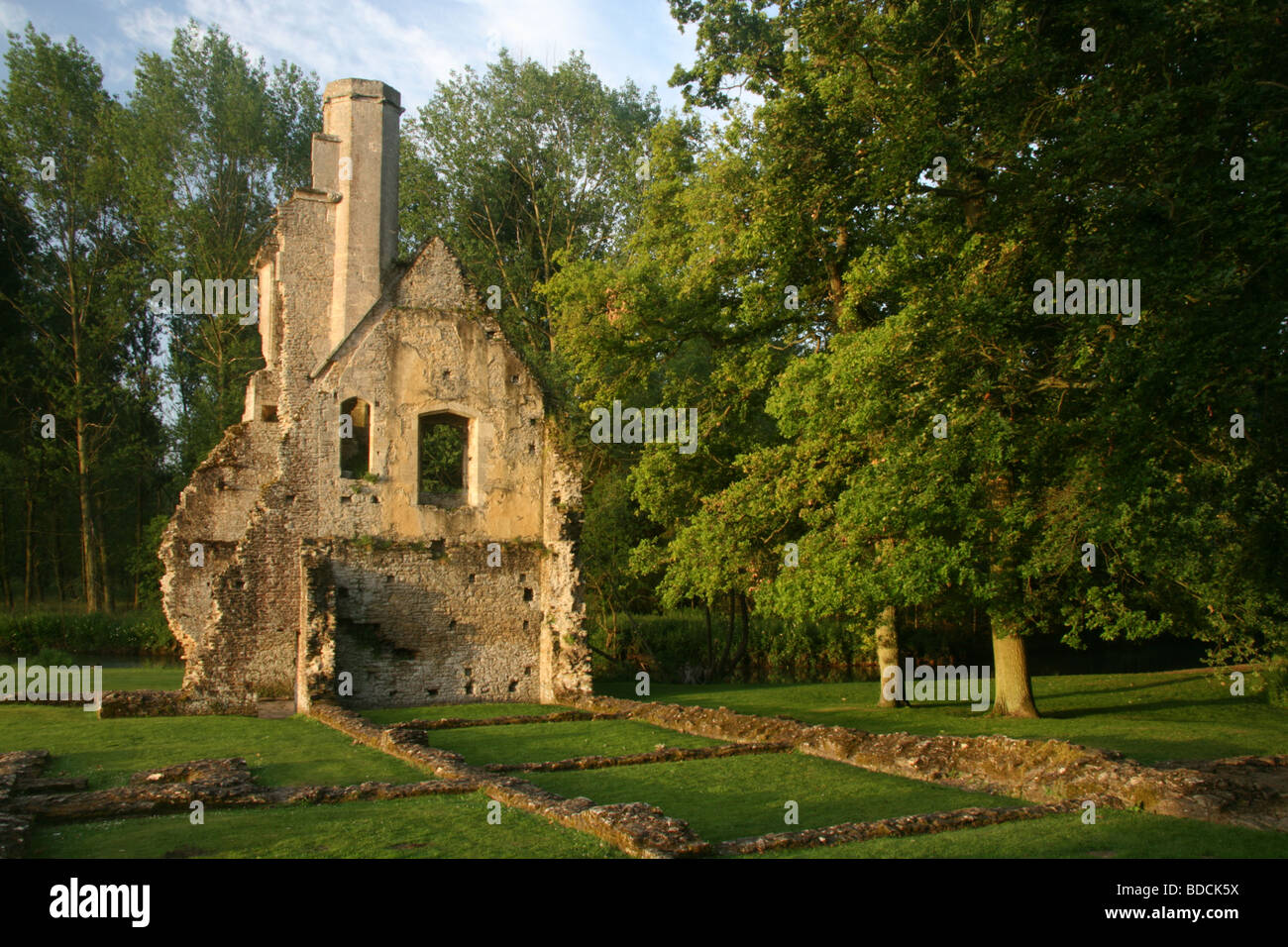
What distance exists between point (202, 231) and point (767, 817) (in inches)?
1417

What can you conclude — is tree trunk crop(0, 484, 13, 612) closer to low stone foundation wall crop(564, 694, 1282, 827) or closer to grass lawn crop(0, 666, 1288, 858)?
grass lawn crop(0, 666, 1288, 858)

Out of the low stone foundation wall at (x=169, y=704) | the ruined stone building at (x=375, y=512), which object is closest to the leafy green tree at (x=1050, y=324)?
the ruined stone building at (x=375, y=512)

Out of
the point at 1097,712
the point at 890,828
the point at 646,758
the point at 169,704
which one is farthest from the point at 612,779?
the point at 1097,712

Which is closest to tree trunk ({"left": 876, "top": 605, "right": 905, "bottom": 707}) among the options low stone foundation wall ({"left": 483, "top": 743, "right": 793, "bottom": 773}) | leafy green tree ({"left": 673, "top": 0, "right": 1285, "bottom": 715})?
leafy green tree ({"left": 673, "top": 0, "right": 1285, "bottom": 715})

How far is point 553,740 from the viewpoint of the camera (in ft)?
51.0

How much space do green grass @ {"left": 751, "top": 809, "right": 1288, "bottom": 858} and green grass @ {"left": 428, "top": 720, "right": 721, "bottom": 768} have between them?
20.0ft

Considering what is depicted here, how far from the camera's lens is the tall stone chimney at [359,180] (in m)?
23.1

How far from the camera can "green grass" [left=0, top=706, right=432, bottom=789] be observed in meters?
12.3

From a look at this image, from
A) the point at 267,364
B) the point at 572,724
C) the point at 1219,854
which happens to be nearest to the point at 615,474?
the point at 267,364

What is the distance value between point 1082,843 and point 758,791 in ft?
12.3

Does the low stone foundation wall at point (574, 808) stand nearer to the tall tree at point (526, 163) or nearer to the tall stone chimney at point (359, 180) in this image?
the tall stone chimney at point (359, 180)

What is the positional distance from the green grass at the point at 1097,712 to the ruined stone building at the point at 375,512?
4566mm
